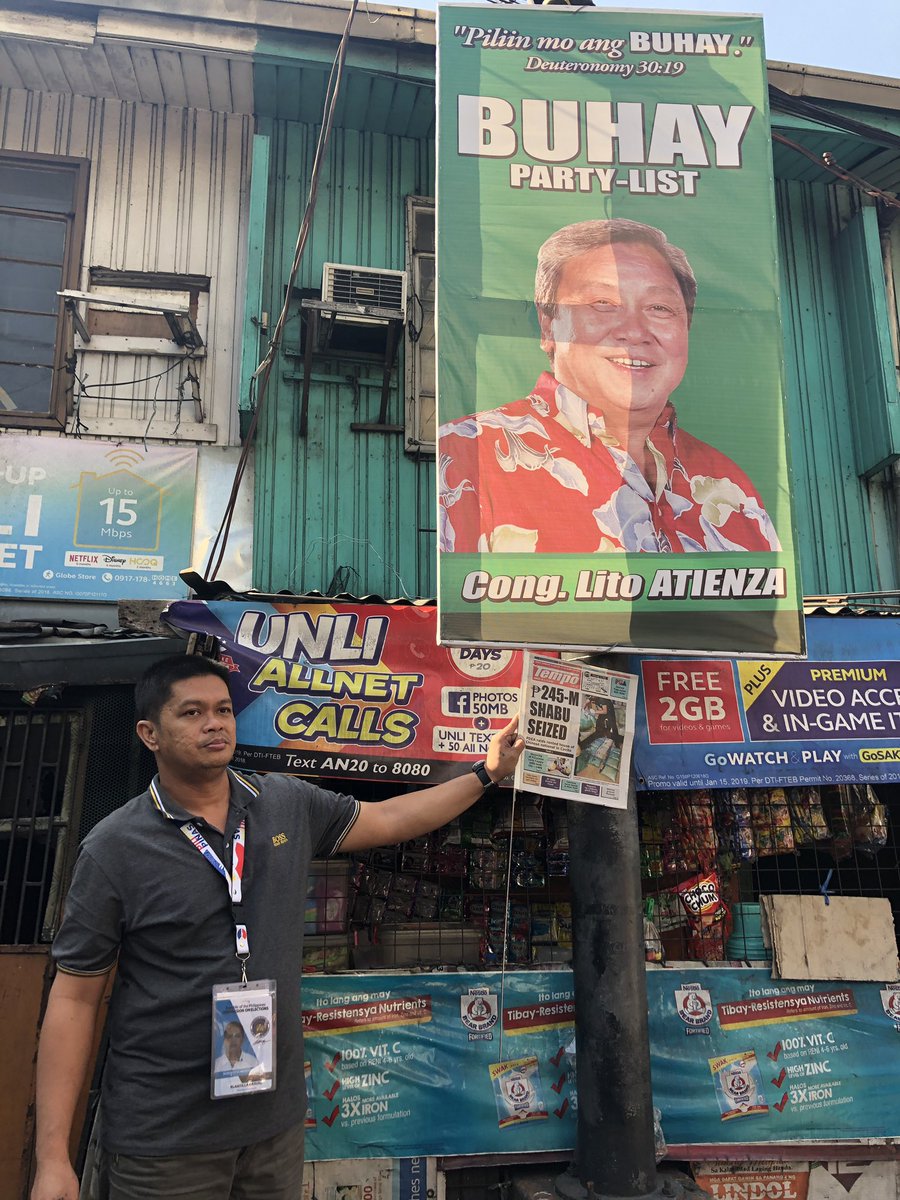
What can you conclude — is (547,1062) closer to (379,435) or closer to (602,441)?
(602,441)

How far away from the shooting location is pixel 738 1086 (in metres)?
5.00

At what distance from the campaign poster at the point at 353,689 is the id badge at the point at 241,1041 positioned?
2.41m

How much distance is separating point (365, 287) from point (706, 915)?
503 centimetres

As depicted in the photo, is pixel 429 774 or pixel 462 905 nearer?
pixel 429 774

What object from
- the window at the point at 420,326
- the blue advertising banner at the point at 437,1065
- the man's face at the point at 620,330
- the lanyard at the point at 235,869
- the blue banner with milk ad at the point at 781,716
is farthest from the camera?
the window at the point at 420,326

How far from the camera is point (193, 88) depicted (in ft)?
22.1

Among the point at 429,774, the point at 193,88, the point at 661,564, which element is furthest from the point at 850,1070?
the point at 193,88

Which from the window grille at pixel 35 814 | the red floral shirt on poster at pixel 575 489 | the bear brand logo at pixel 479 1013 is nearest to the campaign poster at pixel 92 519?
the window grille at pixel 35 814

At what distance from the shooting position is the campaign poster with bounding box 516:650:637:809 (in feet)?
11.7

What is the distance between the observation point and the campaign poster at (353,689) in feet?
16.3

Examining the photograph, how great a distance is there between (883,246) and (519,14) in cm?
460

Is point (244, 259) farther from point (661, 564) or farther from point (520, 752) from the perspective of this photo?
point (520, 752)

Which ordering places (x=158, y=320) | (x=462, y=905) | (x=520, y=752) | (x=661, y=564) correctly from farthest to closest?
1. (x=158, y=320)
2. (x=462, y=905)
3. (x=661, y=564)
4. (x=520, y=752)

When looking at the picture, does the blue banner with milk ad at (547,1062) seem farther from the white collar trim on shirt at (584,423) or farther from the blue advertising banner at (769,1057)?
the white collar trim on shirt at (584,423)
